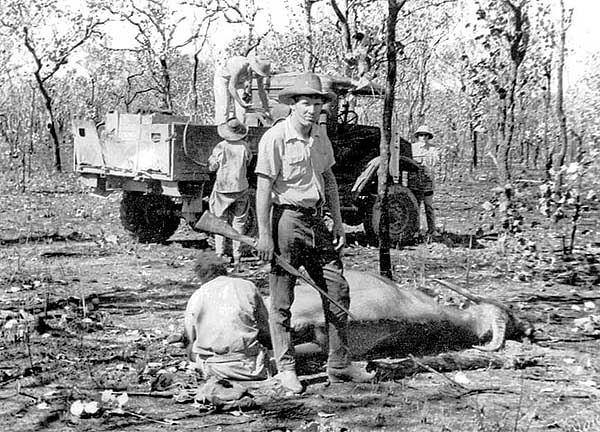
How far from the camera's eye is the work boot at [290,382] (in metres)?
4.86

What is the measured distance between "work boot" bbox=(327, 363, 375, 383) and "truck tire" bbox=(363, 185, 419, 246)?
23.0ft

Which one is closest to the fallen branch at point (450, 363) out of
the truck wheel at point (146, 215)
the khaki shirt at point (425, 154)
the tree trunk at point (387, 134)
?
the tree trunk at point (387, 134)

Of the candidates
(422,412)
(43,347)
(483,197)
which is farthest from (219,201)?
(483,197)

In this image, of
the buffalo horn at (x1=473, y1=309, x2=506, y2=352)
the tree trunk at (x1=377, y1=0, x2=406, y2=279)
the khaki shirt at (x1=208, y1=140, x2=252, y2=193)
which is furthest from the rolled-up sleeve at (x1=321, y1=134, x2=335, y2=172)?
the khaki shirt at (x1=208, y1=140, x2=252, y2=193)

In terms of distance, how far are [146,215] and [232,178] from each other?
303 cm

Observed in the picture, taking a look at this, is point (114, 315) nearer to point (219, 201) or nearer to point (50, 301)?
point (50, 301)

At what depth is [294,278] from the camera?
506cm

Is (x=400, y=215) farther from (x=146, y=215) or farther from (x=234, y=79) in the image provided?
(x=146, y=215)

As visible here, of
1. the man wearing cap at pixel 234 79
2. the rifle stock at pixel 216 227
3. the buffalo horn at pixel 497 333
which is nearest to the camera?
the rifle stock at pixel 216 227

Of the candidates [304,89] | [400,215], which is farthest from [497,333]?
[400,215]

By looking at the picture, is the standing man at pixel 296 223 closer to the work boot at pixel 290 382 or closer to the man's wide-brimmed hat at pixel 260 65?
the work boot at pixel 290 382

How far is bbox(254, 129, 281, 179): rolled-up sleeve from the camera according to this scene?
4.92 meters

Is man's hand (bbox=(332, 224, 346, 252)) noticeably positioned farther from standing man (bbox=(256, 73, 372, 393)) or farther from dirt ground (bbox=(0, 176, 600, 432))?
dirt ground (bbox=(0, 176, 600, 432))

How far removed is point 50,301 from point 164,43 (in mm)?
26731
